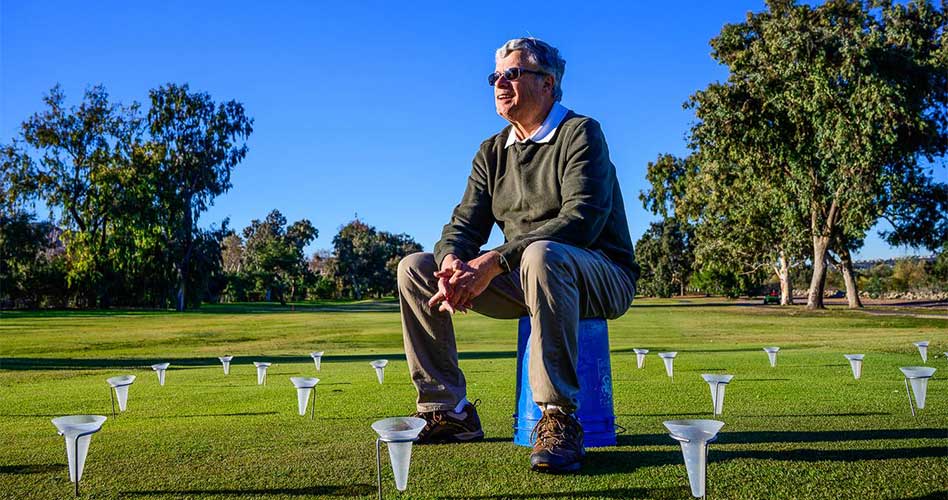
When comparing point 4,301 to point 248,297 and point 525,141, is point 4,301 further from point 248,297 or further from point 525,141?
point 525,141

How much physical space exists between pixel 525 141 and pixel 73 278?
57052 millimetres

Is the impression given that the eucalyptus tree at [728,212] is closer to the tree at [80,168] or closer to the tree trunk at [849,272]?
the tree trunk at [849,272]

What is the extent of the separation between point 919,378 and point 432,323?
3070 mm

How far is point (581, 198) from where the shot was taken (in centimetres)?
367

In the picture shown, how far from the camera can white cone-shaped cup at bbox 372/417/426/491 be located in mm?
2682

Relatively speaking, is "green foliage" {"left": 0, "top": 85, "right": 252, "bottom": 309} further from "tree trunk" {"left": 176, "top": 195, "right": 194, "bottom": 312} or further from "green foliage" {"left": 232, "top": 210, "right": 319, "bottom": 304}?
"green foliage" {"left": 232, "top": 210, "right": 319, "bottom": 304}

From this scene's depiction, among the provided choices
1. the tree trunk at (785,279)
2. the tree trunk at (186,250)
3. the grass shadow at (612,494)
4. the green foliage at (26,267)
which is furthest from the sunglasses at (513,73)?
the green foliage at (26,267)

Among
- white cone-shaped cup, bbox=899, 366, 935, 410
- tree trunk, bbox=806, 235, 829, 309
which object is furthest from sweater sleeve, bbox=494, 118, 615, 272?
tree trunk, bbox=806, 235, 829, 309

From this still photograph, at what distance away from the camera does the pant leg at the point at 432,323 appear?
12.8ft

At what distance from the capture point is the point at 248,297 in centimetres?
9575

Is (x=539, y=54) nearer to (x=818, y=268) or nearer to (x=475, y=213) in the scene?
(x=475, y=213)

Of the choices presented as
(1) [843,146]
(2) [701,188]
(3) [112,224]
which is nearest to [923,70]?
(1) [843,146]

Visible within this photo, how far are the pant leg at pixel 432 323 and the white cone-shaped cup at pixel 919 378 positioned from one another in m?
2.45

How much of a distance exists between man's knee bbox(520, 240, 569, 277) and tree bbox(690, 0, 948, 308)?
34.0 meters
